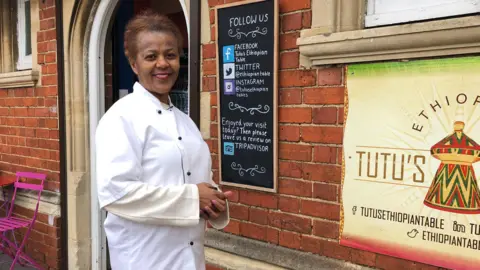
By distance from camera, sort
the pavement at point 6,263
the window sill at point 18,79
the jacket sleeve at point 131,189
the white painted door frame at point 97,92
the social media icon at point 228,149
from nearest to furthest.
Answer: the jacket sleeve at point 131,189, the social media icon at point 228,149, the white painted door frame at point 97,92, the window sill at point 18,79, the pavement at point 6,263

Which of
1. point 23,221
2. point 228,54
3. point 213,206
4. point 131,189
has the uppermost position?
point 228,54

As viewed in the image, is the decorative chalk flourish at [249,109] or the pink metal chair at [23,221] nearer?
the decorative chalk flourish at [249,109]

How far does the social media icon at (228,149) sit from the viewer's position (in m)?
2.70

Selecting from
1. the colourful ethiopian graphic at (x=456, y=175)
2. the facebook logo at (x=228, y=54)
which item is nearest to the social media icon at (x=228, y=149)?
the facebook logo at (x=228, y=54)

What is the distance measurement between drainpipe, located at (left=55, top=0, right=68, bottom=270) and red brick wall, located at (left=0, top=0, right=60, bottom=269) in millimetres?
67

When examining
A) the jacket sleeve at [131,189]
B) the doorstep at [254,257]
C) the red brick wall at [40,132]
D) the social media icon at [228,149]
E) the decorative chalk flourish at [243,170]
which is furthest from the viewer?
the red brick wall at [40,132]

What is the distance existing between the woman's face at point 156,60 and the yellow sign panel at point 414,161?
96 cm

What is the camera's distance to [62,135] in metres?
3.98

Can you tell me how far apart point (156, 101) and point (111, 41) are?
2.55 metres

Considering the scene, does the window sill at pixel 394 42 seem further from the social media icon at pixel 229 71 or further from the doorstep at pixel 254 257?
the doorstep at pixel 254 257

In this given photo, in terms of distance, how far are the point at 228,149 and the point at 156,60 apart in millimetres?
1090

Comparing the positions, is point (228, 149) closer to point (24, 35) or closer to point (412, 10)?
point (412, 10)

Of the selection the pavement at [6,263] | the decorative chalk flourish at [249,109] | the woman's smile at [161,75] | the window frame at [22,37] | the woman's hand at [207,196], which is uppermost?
the window frame at [22,37]

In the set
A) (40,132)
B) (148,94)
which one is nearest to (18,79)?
(40,132)
